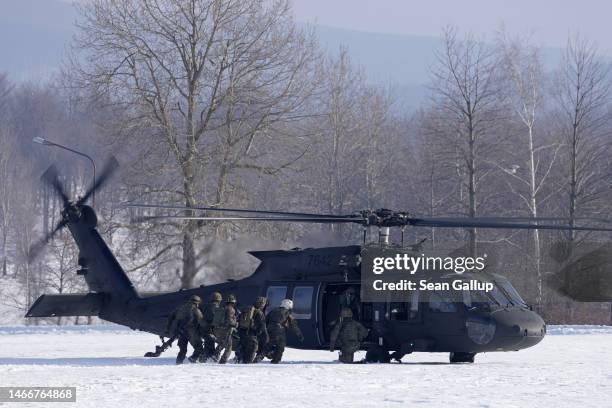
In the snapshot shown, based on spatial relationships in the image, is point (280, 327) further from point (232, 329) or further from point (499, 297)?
point (499, 297)

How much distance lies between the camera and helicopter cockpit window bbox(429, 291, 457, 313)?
1952 cm

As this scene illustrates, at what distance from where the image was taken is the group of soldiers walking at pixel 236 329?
66.3 ft

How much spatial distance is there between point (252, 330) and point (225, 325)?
21.3 inches

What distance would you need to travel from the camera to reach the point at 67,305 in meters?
22.3

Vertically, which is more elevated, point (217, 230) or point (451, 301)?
point (217, 230)

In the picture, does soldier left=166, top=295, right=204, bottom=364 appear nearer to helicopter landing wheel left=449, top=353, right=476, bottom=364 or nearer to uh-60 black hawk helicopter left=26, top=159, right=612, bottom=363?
uh-60 black hawk helicopter left=26, top=159, right=612, bottom=363

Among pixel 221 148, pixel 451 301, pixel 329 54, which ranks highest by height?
pixel 329 54

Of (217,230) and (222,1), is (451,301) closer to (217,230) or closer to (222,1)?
(217,230)

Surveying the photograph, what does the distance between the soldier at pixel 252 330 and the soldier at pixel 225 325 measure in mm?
200

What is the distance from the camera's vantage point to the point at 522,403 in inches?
544

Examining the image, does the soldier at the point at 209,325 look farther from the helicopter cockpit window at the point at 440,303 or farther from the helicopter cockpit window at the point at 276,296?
the helicopter cockpit window at the point at 440,303

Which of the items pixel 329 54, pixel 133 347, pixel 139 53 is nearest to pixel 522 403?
pixel 133 347

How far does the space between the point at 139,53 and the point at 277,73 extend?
516cm

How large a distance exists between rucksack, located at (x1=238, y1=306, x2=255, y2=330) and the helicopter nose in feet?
15.2
